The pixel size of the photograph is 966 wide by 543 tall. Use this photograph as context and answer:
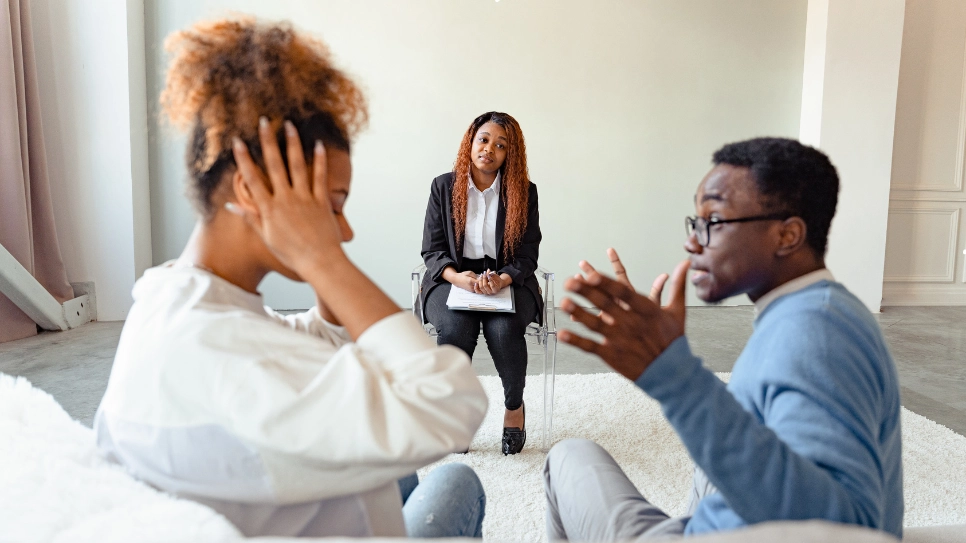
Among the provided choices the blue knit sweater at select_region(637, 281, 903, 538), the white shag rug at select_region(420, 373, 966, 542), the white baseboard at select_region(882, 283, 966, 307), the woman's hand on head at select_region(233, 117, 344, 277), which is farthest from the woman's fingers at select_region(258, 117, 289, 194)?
the white baseboard at select_region(882, 283, 966, 307)

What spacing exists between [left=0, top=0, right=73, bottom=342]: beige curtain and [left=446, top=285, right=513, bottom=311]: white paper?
9.46 feet

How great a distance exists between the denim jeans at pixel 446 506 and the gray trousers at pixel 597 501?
0.17 m

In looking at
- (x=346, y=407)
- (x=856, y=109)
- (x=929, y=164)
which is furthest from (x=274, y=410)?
(x=929, y=164)

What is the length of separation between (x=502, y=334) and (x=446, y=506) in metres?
1.62

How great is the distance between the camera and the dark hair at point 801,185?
1.04m

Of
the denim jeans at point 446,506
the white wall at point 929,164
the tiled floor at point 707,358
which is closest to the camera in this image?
Result: the denim jeans at point 446,506

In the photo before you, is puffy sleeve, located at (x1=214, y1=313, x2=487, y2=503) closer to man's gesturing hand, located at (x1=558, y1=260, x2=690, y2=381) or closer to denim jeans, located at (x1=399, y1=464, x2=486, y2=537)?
man's gesturing hand, located at (x1=558, y1=260, x2=690, y2=381)

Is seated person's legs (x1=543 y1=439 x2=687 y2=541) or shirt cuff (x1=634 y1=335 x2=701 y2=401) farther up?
shirt cuff (x1=634 y1=335 x2=701 y2=401)

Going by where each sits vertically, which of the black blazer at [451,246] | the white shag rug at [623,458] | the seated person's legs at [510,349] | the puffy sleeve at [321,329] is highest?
the puffy sleeve at [321,329]

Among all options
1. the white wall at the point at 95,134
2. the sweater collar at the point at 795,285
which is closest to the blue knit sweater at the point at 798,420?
the sweater collar at the point at 795,285

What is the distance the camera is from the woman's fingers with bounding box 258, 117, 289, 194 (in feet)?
2.38

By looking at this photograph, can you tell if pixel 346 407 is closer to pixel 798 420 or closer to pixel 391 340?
pixel 391 340

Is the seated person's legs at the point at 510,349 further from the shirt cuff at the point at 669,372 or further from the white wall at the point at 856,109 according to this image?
the white wall at the point at 856,109

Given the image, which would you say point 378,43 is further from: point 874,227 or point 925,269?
point 925,269
